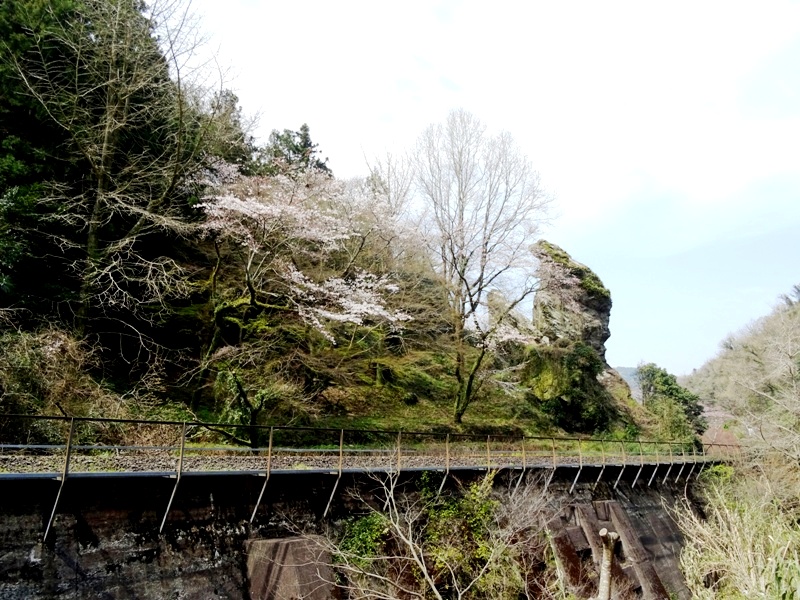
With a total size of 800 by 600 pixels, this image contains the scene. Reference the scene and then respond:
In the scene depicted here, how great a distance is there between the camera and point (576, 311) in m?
28.8

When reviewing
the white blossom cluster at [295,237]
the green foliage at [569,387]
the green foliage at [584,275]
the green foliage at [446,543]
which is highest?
the green foliage at [584,275]

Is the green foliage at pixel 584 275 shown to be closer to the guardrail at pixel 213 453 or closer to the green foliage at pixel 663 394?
the green foliage at pixel 663 394

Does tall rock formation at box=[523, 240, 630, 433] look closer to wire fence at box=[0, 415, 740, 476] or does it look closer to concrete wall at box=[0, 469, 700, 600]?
wire fence at box=[0, 415, 740, 476]

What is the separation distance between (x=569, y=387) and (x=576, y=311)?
13.4ft

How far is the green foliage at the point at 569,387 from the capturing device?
27078 millimetres

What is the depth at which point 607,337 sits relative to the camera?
32.9m

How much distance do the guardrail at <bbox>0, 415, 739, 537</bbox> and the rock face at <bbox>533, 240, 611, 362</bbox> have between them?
10.4 m

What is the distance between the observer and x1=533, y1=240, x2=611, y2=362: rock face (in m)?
30.0

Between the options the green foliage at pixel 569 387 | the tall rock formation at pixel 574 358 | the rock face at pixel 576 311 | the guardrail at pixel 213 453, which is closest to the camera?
the guardrail at pixel 213 453

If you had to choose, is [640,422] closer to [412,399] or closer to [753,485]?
[753,485]

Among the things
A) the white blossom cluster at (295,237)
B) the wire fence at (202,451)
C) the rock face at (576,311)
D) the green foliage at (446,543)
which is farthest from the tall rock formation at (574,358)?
the green foliage at (446,543)

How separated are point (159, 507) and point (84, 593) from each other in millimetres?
1486

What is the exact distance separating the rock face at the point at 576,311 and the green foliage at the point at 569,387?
1.08 metres

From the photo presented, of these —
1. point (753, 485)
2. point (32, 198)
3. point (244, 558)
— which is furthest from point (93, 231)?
point (753, 485)
